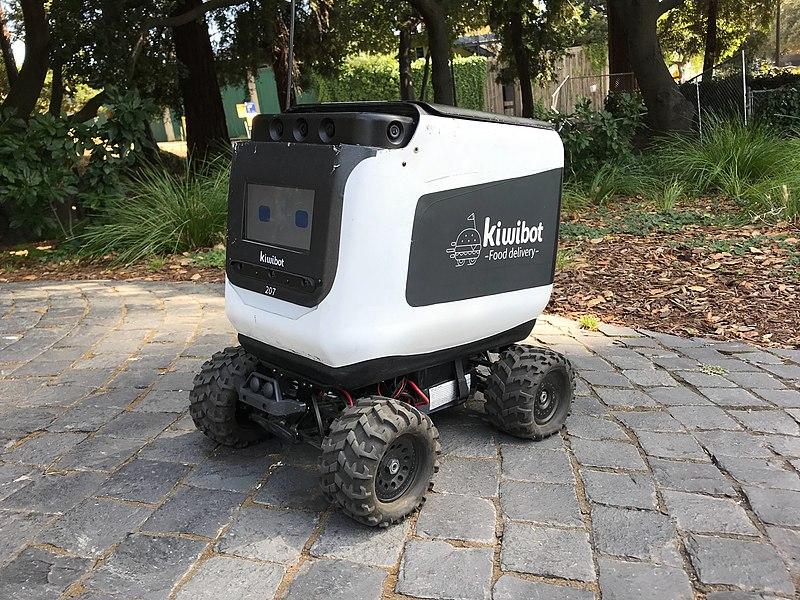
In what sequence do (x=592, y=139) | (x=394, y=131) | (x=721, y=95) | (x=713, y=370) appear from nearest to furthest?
1. (x=394, y=131)
2. (x=713, y=370)
3. (x=592, y=139)
4. (x=721, y=95)

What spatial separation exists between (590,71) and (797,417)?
92.8ft

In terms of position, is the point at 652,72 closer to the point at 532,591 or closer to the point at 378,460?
the point at 378,460

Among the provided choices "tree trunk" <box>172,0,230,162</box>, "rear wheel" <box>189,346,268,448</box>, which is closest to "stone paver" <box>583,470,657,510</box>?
"rear wheel" <box>189,346,268,448</box>

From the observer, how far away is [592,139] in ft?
32.3

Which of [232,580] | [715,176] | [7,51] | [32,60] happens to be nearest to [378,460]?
[232,580]

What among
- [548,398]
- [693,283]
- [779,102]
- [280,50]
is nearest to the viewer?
[548,398]

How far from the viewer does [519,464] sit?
256 centimetres

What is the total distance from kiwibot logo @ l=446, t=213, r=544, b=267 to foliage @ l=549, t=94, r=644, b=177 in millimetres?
7330

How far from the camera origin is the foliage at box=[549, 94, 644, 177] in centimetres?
960

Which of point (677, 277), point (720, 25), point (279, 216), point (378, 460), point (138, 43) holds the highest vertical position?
point (720, 25)

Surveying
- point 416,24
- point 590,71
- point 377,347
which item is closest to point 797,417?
point 377,347

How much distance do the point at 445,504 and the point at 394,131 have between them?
1183 mm

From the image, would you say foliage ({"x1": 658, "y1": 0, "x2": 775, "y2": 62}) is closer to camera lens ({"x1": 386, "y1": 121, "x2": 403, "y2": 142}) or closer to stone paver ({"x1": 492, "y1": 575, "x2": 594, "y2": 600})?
A: camera lens ({"x1": 386, "y1": 121, "x2": 403, "y2": 142})

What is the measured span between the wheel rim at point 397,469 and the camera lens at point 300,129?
0.96 meters
